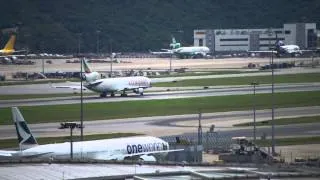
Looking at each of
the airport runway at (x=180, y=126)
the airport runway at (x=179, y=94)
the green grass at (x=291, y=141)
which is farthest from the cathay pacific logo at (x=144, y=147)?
the airport runway at (x=179, y=94)

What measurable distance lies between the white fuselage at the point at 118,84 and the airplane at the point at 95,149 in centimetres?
5999

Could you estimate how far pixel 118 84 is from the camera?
12719 centimetres

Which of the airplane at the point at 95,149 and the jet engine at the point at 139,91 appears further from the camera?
the jet engine at the point at 139,91

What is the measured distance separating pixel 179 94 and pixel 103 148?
64.2 meters

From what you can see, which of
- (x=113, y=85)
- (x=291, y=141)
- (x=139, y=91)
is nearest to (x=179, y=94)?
(x=139, y=91)

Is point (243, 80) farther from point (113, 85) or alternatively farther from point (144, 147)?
point (144, 147)

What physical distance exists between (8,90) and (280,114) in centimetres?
5329

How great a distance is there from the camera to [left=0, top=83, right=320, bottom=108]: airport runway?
115m

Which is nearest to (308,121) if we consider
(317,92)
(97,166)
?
(317,92)

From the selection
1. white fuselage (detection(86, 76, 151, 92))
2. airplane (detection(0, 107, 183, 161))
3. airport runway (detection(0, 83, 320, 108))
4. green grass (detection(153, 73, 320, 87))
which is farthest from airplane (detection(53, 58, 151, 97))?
airplane (detection(0, 107, 183, 161))

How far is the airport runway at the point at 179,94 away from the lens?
376ft

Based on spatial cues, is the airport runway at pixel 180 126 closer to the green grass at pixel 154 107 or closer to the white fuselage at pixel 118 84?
the green grass at pixel 154 107

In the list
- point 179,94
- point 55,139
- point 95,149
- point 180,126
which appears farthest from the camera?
point 179,94

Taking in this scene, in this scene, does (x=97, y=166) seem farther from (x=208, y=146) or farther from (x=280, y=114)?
(x=280, y=114)
